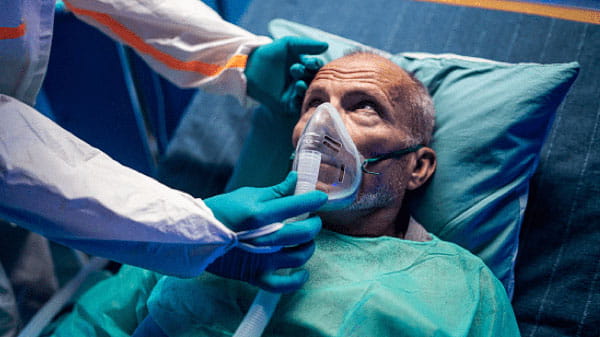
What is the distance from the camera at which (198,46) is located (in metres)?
1.46

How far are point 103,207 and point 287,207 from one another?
345 mm

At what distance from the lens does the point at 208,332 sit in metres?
1.08

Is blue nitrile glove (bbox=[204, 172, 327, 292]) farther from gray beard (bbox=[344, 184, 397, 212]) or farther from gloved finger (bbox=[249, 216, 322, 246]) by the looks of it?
gray beard (bbox=[344, 184, 397, 212])

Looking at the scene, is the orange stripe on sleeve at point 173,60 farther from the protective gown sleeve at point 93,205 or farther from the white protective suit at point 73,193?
the protective gown sleeve at point 93,205

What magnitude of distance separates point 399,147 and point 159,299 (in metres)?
0.72

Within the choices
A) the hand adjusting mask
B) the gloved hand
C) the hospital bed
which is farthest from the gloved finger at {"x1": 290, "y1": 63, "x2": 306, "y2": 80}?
the gloved hand

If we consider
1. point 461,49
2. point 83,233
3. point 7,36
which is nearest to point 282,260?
point 83,233

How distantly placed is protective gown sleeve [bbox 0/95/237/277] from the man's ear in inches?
24.5

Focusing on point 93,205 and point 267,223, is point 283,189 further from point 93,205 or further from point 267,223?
point 93,205

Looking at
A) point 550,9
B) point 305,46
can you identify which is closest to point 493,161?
point 550,9

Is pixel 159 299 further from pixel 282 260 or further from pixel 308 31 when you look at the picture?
pixel 308 31

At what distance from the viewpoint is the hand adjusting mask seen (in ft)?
3.62

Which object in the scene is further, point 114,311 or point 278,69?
point 278,69

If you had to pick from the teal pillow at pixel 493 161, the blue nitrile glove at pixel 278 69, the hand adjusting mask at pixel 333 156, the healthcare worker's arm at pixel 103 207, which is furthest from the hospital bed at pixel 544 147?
the healthcare worker's arm at pixel 103 207
